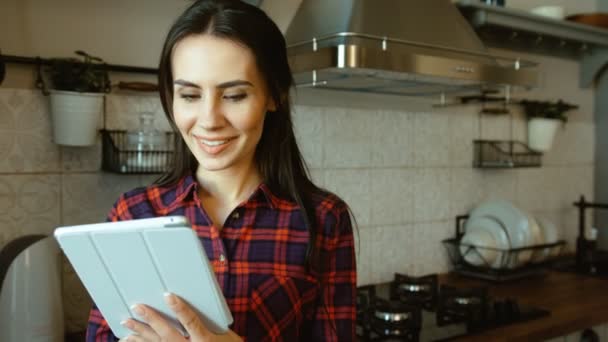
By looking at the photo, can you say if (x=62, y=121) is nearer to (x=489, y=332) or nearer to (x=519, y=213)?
(x=489, y=332)

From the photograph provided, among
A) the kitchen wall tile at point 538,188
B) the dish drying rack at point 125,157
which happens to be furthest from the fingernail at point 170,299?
the kitchen wall tile at point 538,188

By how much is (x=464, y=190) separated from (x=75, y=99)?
4.27ft

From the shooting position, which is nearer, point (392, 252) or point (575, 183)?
point (392, 252)

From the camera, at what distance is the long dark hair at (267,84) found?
70cm

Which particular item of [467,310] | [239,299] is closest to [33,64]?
[239,299]

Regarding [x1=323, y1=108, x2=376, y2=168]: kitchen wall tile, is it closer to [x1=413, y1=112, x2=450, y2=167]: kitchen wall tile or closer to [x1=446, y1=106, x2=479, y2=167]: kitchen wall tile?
[x1=413, y1=112, x2=450, y2=167]: kitchen wall tile

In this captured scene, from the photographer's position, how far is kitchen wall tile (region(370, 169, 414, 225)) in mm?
1709

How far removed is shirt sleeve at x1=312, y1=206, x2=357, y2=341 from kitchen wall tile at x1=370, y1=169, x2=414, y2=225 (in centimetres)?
90

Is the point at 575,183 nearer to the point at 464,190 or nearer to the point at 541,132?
the point at 541,132

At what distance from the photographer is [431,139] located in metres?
1.83

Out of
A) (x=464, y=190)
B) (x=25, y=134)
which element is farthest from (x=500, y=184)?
(x=25, y=134)

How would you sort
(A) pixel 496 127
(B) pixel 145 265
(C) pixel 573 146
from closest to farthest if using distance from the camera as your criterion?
(B) pixel 145 265 → (A) pixel 496 127 → (C) pixel 573 146

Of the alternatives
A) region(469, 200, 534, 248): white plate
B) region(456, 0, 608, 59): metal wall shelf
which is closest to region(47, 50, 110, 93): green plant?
region(456, 0, 608, 59): metal wall shelf

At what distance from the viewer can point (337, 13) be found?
125 centimetres
